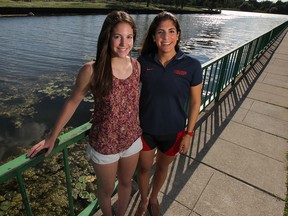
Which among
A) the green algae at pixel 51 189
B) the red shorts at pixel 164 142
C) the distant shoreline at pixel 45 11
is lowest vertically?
the distant shoreline at pixel 45 11

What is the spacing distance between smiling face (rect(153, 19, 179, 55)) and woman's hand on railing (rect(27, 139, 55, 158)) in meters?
1.26

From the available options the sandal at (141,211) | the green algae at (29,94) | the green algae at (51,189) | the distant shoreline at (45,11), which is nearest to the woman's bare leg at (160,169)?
the sandal at (141,211)

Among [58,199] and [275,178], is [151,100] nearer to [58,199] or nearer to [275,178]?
[275,178]

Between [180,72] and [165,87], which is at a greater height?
[180,72]

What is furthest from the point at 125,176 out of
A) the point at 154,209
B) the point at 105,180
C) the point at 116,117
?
the point at 154,209

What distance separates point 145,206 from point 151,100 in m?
1.43

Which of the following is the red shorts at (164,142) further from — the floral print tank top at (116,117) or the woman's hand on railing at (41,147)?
the woman's hand on railing at (41,147)

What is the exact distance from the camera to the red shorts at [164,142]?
246 centimetres

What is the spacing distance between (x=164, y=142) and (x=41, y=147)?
123cm

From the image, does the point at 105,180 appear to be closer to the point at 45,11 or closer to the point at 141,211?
the point at 141,211

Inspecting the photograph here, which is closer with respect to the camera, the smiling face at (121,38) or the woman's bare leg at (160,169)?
the smiling face at (121,38)

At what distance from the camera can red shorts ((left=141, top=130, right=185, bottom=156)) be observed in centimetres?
246

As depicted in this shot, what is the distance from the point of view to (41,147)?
1808 millimetres

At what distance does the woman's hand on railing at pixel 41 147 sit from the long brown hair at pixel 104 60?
0.53 meters
